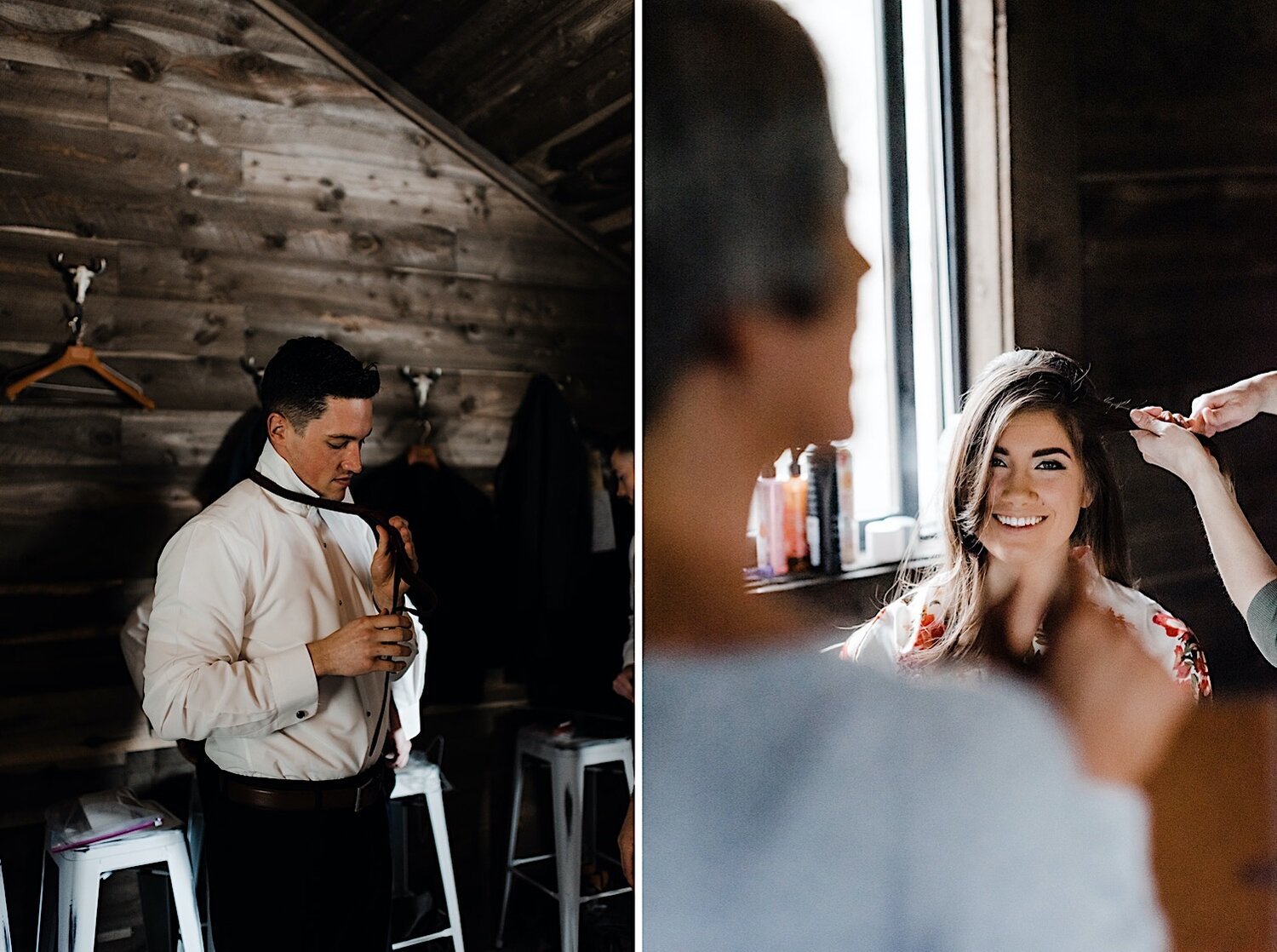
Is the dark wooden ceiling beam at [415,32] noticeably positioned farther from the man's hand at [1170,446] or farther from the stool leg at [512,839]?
the man's hand at [1170,446]

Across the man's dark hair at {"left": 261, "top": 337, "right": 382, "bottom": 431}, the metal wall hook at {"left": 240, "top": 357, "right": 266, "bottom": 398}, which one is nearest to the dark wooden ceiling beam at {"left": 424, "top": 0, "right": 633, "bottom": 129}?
the metal wall hook at {"left": 240, "top": 357, "right": 266, "bottom": 398}

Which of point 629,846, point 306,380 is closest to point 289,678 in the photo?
point 306,380

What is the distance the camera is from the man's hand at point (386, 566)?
192 cm

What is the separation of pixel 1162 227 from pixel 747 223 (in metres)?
0.45

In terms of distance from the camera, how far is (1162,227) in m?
1.07

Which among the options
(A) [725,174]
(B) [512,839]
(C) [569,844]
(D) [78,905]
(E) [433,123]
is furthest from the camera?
(E) [433,123]

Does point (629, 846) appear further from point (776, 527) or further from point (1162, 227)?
point (1162, 227)

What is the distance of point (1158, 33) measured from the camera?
108cm

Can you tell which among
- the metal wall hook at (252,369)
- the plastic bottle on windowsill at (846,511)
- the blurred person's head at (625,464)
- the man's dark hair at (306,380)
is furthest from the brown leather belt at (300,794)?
the metal wall hook at (252,369)

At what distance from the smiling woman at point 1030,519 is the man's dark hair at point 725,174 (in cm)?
26

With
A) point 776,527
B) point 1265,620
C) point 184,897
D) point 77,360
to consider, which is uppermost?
point 77,360

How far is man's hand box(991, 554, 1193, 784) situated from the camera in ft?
3.50

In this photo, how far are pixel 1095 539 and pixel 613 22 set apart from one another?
2.00 m

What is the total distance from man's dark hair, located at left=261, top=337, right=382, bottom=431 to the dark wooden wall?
1.24m
